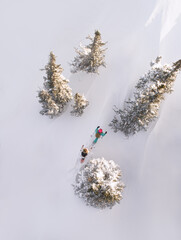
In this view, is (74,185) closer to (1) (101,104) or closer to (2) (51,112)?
(2) (51,112)

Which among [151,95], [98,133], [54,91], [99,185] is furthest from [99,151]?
[151,95]

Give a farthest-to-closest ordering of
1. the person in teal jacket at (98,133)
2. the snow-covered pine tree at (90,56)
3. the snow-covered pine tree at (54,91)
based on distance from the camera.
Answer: the person in teal jacket at (98,133), the snow-covered pine tree at (90,56), the snow-covered pine tree at (54,91)

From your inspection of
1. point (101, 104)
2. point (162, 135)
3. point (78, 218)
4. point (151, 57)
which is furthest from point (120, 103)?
point (78, 218)

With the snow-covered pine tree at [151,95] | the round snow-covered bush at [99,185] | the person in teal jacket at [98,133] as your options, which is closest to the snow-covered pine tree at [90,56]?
the snow-covered pine tree at [151,95]

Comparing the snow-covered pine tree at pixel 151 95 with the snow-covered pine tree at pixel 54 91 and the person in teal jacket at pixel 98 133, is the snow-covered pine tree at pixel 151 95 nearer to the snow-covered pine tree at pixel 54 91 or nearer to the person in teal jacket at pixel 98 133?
the person in teal jacket at pixel 98 133

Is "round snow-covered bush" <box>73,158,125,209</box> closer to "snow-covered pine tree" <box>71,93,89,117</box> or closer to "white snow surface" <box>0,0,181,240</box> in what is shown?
"white snow surface" <box>0,0,181,240</box>
